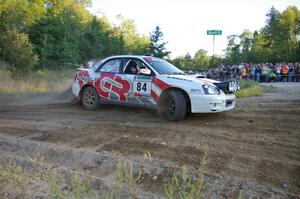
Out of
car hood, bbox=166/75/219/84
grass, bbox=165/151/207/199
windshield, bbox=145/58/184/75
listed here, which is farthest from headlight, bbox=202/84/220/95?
grass, bbox=165/151/207/199

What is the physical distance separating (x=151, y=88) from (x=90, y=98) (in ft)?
7.28

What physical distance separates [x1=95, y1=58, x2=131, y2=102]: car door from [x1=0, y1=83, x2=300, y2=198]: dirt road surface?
48cm

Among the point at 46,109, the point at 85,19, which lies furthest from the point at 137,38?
the point at 46,109

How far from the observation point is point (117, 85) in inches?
355

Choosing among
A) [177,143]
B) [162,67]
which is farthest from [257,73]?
[177,143]

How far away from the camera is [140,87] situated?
8.54 metres

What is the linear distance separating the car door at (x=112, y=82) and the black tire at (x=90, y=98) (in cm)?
20

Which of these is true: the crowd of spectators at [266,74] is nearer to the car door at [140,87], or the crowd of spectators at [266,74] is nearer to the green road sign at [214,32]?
the green road sign at [214,32]

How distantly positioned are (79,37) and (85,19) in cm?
1608

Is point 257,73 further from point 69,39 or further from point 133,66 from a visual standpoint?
point 69,39

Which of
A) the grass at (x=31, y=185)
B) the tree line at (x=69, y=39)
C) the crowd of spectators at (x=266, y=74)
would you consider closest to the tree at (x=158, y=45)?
the tree line at (x=69, y=39)

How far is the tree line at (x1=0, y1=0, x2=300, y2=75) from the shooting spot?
23.6 m

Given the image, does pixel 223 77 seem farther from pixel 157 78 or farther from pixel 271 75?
pixel 157 78

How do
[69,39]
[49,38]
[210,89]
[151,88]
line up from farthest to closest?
1. [69,39]
2. [49,38]
3. [151,88]
4. [210,89]
